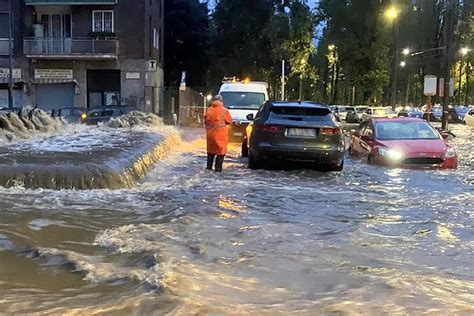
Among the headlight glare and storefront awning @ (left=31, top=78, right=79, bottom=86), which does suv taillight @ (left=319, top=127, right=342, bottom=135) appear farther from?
storefront awning @ (left=31, top=78, right=79, bottom=86)

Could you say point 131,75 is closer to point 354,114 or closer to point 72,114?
point 72,114

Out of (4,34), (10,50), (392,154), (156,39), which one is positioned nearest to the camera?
(392,154)

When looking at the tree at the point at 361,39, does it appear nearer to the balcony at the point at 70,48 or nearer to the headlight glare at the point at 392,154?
the balcony at the point at 70,48

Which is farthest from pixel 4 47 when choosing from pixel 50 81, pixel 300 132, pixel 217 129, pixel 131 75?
pixel 300 132

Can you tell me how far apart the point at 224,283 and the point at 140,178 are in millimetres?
6538

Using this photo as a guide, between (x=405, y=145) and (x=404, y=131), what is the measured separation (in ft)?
2.87

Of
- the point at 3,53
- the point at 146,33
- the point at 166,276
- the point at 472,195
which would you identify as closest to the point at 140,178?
the point at 472,195

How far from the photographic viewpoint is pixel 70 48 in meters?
39.5

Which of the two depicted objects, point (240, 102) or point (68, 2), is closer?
point (240, 102)

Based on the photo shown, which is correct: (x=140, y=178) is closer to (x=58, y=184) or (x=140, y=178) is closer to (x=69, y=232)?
(x=58, y=184)

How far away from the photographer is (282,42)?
147ft

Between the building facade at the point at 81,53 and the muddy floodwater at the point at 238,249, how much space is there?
30.1 m

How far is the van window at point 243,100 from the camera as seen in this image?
2195 centimetres

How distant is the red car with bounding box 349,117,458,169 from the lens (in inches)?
509
